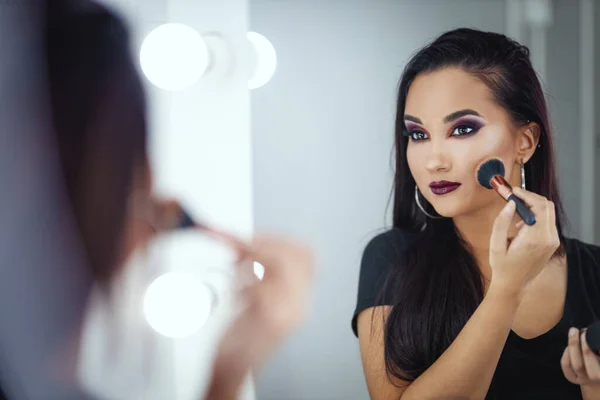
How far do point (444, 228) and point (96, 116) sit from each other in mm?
420

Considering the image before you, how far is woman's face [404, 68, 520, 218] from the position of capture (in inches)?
23.9

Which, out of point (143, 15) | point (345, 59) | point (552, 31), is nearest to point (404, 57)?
point (345, 59)

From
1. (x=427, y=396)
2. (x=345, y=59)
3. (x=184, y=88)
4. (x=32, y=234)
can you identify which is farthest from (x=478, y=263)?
(x=32, y=234)

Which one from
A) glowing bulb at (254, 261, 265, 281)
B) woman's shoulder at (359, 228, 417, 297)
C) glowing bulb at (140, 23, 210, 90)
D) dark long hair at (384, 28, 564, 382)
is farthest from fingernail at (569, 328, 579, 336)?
glowing bulb at (140, 23, 210, 90)

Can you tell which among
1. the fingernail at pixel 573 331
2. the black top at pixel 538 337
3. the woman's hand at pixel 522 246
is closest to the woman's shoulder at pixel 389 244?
the black top at pixel 538 337

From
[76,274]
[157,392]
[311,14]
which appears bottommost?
[157,392]

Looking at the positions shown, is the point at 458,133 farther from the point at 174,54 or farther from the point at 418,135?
the point at 174,54

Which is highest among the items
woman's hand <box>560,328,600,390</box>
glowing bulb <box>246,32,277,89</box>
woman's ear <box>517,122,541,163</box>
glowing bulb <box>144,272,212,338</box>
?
glowing bulb <box>246,32,277,89</box>

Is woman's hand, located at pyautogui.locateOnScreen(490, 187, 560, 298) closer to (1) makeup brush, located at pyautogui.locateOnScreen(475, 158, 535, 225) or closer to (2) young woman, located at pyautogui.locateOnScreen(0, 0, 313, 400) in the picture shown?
(1) makeup brush, located at pyautogui.locateOnScreen(475, 158, 535, 225)

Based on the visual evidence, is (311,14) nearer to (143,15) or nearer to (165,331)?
(143,15)

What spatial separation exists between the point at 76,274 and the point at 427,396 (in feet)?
1.38

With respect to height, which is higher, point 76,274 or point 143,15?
point 143,15

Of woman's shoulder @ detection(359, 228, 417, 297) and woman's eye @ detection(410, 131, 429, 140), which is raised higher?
woman's eye @ detection(410, 131, 429, 140)

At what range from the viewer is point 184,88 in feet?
2.17
